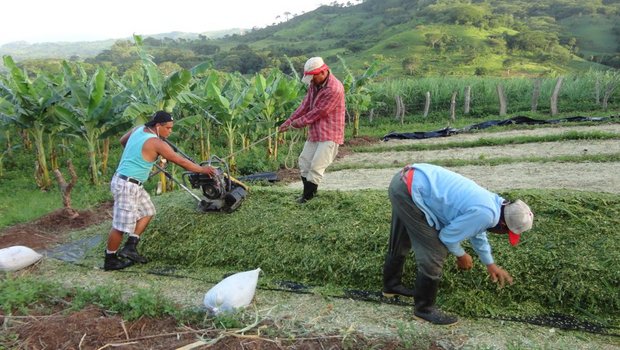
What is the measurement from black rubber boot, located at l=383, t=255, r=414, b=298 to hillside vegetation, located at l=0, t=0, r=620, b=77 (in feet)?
99.2

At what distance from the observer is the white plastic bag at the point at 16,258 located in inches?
176

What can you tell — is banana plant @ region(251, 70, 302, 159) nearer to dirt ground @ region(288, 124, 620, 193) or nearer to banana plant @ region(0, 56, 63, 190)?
dirt ground @ region(288, 124, 620, 193)

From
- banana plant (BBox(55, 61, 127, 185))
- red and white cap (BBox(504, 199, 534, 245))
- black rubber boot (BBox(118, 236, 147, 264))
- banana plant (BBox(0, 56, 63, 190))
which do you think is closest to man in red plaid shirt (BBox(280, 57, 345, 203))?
black rubber boot (BBox(118, 236, 147, 264))

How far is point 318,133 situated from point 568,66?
120 ft

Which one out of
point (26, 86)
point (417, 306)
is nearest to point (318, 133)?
point (417, 306)

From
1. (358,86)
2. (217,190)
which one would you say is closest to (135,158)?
(217,190)

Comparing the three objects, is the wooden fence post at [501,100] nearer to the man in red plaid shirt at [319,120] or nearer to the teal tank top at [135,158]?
the man in red plaid shirt at [319,120]

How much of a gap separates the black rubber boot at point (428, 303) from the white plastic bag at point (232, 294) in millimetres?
1183

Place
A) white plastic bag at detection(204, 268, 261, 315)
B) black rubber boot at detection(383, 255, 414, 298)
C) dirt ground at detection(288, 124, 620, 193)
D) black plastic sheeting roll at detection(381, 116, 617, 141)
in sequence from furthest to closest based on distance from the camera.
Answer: black plastic sheeting roll at detection(381, 116, 617, 141) < dirt ground at detection(288, 124, 620, 193) < black rubber boot at detection(383, 255, 414, 298) < white plastic bag at detection(204, 268, 261, 315)

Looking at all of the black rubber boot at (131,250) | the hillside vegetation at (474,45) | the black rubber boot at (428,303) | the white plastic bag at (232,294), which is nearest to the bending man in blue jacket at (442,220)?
the black rubber boot at (428,303)

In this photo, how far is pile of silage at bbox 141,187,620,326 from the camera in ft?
11.2

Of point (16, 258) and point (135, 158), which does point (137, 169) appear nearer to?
point (135, 158)

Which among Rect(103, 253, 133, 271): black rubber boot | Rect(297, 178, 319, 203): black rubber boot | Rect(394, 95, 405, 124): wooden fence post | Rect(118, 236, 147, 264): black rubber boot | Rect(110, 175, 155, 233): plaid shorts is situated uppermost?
Rect(110, 175, 155, 233): plaid shorts

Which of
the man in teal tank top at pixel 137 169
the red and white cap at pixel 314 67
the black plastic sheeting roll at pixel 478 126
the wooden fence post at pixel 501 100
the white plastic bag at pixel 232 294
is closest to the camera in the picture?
the white plastic bag at pixel 232 294
